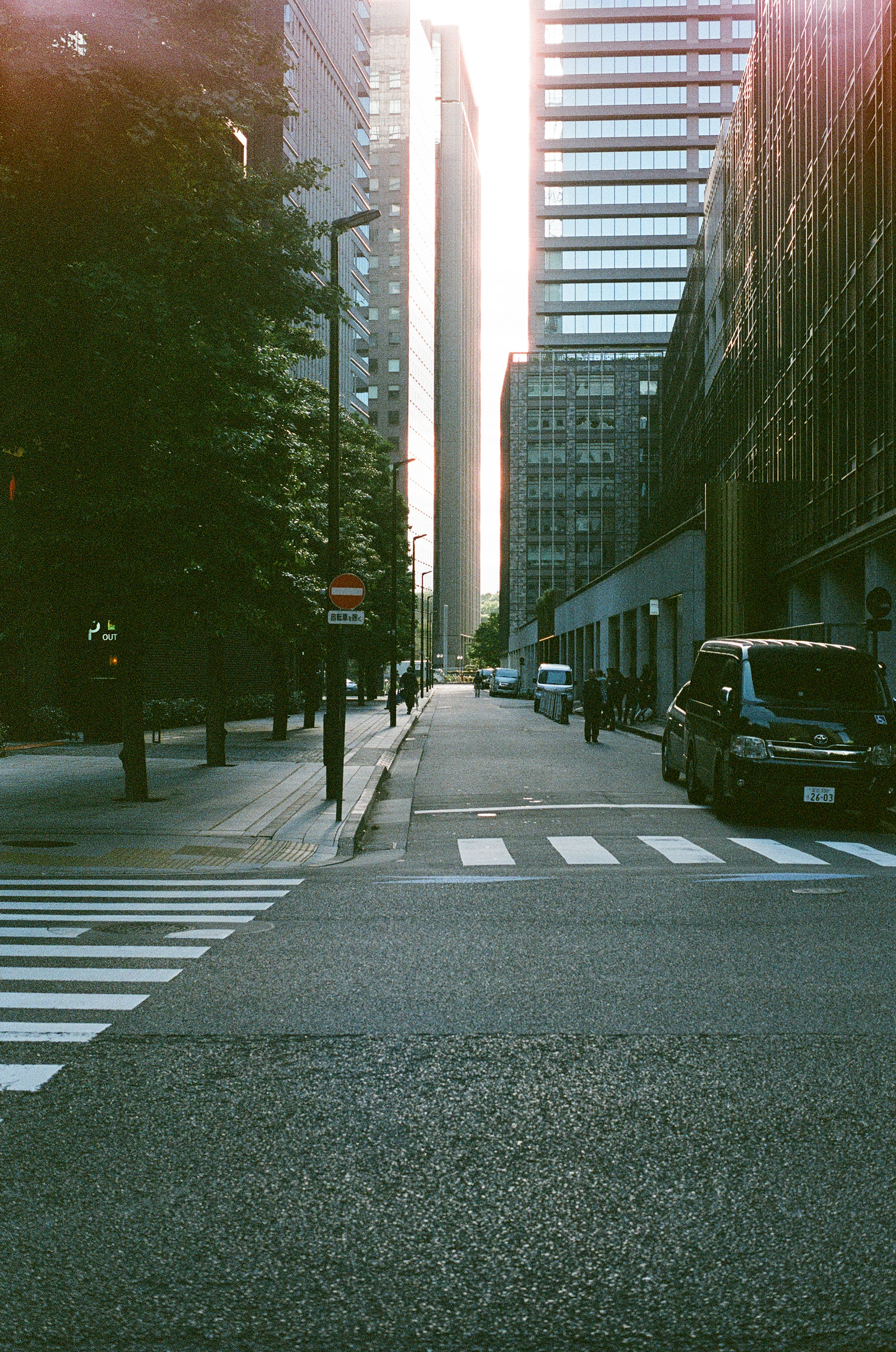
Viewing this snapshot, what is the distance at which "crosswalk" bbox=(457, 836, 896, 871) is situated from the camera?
484 inches

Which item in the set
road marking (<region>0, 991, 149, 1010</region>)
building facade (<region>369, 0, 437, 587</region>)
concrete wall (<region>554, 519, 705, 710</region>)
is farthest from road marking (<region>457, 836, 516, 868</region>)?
building facade (<region>369, 0, 437, 587</region>)

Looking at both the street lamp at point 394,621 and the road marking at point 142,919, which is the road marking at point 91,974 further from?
the street lamp at point 394,621

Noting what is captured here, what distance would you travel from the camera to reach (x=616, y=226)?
389 ft

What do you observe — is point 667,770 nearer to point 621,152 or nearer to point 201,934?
point 201,934

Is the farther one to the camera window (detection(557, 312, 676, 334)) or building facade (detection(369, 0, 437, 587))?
building facade (detection(369, 0, 437, 587))

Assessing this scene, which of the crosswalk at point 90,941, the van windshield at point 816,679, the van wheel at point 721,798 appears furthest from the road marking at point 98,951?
the van windshield at point 816,679

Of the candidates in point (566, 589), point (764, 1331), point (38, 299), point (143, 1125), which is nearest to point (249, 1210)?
point (143, 1125)

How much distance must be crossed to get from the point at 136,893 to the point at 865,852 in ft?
23.8

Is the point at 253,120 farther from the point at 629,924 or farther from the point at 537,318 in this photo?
the point at 537,318

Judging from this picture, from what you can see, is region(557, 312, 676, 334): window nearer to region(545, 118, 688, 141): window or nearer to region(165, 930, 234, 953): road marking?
region(545, 118, 688, 141): window

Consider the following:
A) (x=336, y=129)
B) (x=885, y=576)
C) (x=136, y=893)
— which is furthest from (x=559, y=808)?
(x=336, y=129)

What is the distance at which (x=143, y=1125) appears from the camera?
4.66 meters

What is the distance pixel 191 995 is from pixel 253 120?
464 inches

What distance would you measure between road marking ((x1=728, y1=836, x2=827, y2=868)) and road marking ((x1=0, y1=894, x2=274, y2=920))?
5.21 metres
